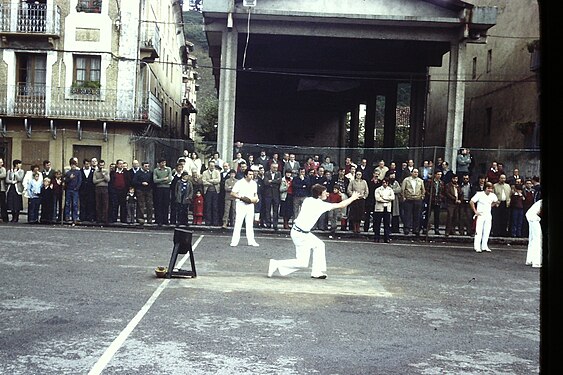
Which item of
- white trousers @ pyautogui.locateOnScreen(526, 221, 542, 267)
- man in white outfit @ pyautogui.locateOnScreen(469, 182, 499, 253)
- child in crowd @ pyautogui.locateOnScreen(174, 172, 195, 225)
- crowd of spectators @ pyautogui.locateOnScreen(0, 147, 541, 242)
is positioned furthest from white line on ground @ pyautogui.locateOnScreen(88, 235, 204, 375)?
crowd of spectators @ pyautogui.locateOnScreen(0, 147, 541, 242)

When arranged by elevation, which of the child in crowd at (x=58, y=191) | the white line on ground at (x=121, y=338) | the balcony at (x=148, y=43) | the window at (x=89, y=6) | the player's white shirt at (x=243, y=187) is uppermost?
the window at (x=89, y=6)

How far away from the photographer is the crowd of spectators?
2036 centimetres

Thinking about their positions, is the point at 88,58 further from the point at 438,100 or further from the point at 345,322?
the point at 345,322

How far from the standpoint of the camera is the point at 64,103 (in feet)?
100

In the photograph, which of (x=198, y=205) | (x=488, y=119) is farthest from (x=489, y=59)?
(x=198, y=205)

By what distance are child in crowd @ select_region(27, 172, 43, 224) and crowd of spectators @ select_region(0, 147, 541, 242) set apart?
0.03 meters

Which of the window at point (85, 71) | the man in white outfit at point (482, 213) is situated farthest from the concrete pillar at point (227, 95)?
the window at point (85, 71)

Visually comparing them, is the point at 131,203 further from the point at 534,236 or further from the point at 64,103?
the point at 64,103

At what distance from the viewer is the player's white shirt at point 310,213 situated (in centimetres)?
1210

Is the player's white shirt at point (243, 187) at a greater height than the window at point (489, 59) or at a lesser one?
lesser

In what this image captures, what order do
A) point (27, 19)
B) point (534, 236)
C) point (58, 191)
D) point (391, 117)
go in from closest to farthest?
point (534, 236) → point (58, 191) → point (27, 19) → point (391, 117)

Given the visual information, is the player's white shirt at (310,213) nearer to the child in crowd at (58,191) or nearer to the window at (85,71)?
the child in crowd at (58,191)

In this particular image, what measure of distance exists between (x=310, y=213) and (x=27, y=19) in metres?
23.0

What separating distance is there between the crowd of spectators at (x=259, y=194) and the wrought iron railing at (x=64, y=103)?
32.3 ft
